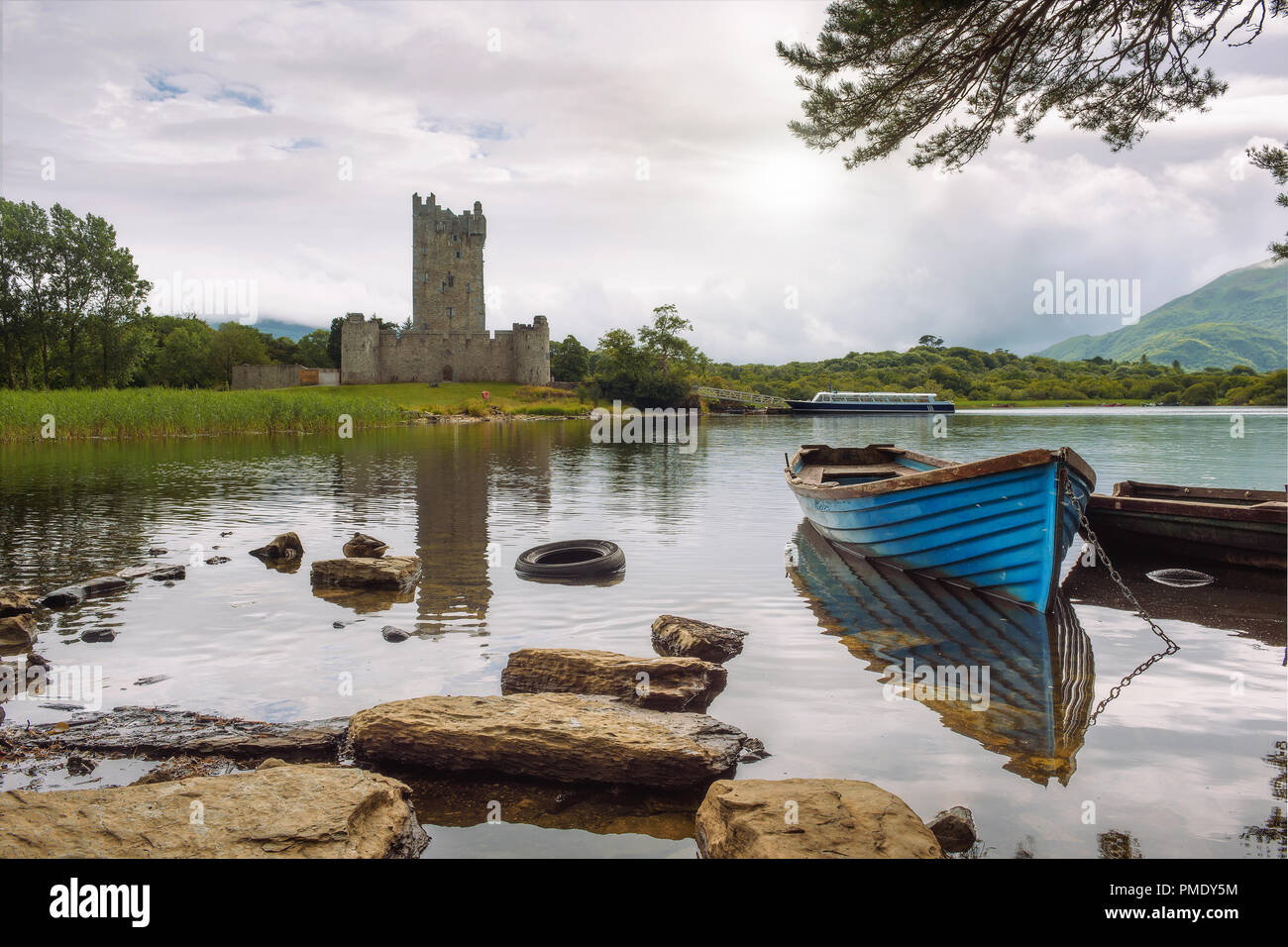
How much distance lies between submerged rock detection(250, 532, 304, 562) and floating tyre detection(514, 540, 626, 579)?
14.6 ft

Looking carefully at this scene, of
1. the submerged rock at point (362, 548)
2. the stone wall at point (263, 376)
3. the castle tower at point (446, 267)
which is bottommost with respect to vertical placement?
the submerged rock at point (362, 548)

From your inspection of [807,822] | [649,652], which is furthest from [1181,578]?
[807,822]

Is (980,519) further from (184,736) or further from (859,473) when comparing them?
(184,736)

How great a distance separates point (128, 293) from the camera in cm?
7081

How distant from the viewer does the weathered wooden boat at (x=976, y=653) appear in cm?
709

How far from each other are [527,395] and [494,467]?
59930 mm

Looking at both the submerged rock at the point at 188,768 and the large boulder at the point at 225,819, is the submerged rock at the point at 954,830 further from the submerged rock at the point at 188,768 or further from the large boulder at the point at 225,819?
the submerged rock at the point at 188,768

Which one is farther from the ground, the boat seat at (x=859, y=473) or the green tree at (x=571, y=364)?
the green tree at (x=571, y=364)

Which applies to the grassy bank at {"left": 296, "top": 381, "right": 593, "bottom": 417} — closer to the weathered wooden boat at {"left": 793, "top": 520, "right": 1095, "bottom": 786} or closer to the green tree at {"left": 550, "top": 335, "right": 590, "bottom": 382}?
the green tree at {"left": 550, "top": 335, "right": 590, "bottom": 382}

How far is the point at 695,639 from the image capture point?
916cm

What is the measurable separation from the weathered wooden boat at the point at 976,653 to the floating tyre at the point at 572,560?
3.25m

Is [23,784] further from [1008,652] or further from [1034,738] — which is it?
[1008,652]

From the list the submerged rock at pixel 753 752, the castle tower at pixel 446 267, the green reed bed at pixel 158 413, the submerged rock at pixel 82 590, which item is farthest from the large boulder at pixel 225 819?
the castle tower at pixel 446 267

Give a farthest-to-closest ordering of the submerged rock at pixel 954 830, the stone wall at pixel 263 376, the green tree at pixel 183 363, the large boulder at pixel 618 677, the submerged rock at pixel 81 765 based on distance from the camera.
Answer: the green tree at pixel 183 363, the stone wall at pixel 263 376, the large boulder at pixel 618 677, the submerged rock at pixel 81 765, the submerged rock at pixel 954 830
